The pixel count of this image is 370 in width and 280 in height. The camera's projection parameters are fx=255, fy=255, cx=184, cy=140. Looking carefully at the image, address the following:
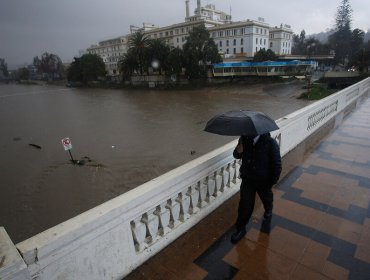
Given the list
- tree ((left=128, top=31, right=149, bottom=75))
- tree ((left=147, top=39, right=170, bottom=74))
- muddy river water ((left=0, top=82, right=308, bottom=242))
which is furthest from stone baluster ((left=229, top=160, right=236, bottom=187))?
tree ((left=128, top=31, right=149, bottom=75))

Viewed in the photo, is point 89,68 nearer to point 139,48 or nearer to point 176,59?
point 139,48

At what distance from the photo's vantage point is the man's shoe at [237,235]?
2.85 m

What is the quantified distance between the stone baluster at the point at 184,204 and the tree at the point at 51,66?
390 ft

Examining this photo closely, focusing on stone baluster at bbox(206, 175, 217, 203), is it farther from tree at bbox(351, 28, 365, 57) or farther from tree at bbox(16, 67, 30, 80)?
tree at bbox(16, 67, 30, 80)

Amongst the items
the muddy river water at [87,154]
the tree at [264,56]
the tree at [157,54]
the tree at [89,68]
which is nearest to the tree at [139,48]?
the tree at [157,54]

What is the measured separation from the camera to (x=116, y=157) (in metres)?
14.6

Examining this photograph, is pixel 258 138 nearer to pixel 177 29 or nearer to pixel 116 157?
pixel 116 157

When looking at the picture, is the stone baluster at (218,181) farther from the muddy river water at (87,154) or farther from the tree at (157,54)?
the tree at (157,54)

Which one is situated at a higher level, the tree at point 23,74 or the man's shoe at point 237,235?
the tree at point 23,74

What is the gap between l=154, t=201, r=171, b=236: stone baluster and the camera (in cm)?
257

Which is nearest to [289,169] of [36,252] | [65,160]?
[36,252]

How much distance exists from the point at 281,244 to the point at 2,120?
1361 inches

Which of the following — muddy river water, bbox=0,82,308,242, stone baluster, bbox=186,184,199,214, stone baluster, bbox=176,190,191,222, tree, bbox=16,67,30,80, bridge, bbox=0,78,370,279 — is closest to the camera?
bridge, bbox=0,78,370,279

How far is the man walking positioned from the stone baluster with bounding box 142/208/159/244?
0.90 m
